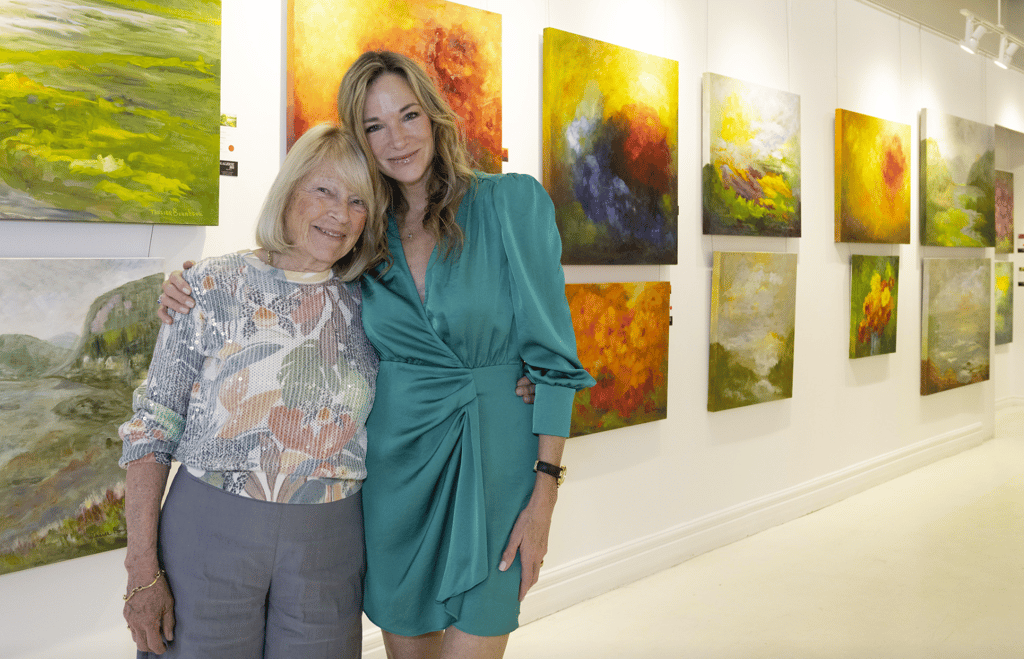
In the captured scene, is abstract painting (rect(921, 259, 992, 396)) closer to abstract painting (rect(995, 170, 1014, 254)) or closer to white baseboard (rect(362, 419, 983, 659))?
white baseboard (rect(362, 419, 983, 659))

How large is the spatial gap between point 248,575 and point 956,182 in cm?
681

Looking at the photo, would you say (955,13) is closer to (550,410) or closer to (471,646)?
(550,410)

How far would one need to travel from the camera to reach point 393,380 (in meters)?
1.98

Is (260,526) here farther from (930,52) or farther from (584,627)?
(930,52)

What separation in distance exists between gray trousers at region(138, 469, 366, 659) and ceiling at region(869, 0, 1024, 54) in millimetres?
5789

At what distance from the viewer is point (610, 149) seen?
3.80m

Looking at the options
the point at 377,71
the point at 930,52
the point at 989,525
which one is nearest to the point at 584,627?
the point at 377,71

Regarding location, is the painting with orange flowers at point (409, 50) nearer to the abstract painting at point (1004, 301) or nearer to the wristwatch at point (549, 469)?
the wristwatch at point (549, 469)

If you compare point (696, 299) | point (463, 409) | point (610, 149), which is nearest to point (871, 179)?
point (696, 299)

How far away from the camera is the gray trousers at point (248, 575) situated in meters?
1.67

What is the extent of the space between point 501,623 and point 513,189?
1.10m

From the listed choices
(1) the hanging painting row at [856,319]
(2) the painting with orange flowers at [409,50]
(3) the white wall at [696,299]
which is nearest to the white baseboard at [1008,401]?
(1) the hanging painting row at [856,319]

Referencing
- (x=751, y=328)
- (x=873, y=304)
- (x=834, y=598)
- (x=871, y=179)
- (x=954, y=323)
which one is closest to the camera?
(x=834, y=598)

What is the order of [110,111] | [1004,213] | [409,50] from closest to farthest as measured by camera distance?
[110,111] < [409,50] < [1004,213]
